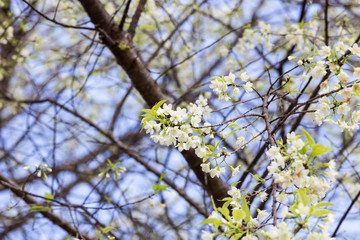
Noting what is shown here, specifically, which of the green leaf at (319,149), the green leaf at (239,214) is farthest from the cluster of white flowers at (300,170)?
the green leaf at (239,214)

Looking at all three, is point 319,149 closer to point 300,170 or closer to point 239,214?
point 300,170

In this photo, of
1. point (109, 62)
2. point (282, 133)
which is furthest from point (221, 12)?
point (282, 133)

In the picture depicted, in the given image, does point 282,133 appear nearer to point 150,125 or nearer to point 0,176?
point 150,125

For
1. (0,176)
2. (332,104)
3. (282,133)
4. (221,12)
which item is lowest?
(332,104)

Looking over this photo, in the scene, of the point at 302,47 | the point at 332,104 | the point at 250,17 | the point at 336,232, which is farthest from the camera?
the point at 250,17

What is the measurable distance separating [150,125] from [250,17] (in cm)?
340

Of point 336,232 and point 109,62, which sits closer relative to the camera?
point 336,232

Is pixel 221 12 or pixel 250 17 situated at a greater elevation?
pixel 221 12

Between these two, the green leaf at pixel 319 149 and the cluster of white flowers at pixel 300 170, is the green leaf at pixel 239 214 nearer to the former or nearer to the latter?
the cluster of white flowers at pixel 300 170

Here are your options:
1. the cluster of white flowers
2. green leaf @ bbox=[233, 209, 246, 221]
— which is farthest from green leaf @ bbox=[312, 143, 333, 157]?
green leaf @ bbox=[233, 209, 246, 221]

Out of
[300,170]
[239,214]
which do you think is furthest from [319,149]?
[239,214]

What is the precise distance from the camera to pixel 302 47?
3.39 m

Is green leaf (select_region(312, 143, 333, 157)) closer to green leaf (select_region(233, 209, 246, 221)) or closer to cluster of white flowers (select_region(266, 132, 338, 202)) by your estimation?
cluster of white flowers (select_region(266, 132, 338, 202))

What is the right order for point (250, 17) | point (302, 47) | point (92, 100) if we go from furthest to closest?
point (92, 100), point (250, 17), point (302, 47)
